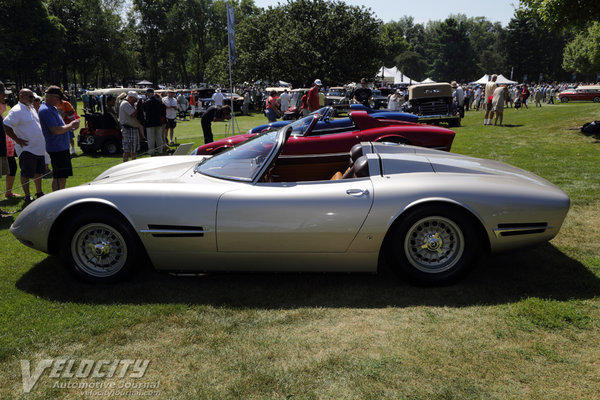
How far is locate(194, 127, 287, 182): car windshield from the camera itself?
13.2 ft

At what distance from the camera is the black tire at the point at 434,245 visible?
3.61 meters

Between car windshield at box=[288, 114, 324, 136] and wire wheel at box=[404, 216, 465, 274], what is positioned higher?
car windshield at box=[288, 114, 324, 136]

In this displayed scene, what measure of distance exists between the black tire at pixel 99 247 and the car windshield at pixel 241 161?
91 centimetres

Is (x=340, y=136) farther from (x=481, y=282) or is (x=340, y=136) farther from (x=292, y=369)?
(x=292, y=369)

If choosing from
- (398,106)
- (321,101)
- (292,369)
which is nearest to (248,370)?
(292,369)

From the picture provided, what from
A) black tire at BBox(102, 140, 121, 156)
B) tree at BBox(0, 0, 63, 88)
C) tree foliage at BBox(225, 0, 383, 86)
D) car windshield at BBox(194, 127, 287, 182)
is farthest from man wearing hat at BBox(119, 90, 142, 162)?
tree at BBox(0, 0, 63, 88)

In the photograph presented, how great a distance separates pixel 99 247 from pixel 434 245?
284 cm

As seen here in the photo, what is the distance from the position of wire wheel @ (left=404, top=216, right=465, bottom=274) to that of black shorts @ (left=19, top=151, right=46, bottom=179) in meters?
5.95

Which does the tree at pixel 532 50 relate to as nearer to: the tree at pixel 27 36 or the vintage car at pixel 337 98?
the vintage car at pixel 337 98

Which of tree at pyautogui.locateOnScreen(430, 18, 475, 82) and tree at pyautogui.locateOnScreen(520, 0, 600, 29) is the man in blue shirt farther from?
tree at pyautogui.locateOnScreen(430, 18, 475, 82)

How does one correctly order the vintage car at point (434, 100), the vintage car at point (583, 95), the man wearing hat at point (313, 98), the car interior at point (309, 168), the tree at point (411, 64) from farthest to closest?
the tree at point (411, 64) < the vintage car at point (583, 95) < the vintage car at point (434, 100) < the man wearing hat at point (313, 98) < the car interior at point (309, 168)

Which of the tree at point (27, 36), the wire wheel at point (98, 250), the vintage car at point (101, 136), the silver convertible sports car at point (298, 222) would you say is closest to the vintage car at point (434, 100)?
the vintage car at point (101, 136)

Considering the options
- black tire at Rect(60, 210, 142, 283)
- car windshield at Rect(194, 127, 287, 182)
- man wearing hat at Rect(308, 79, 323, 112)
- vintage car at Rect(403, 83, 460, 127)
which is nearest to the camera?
black tire at Rect(60, 210, 142, 283)

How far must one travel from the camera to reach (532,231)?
12.2ft
